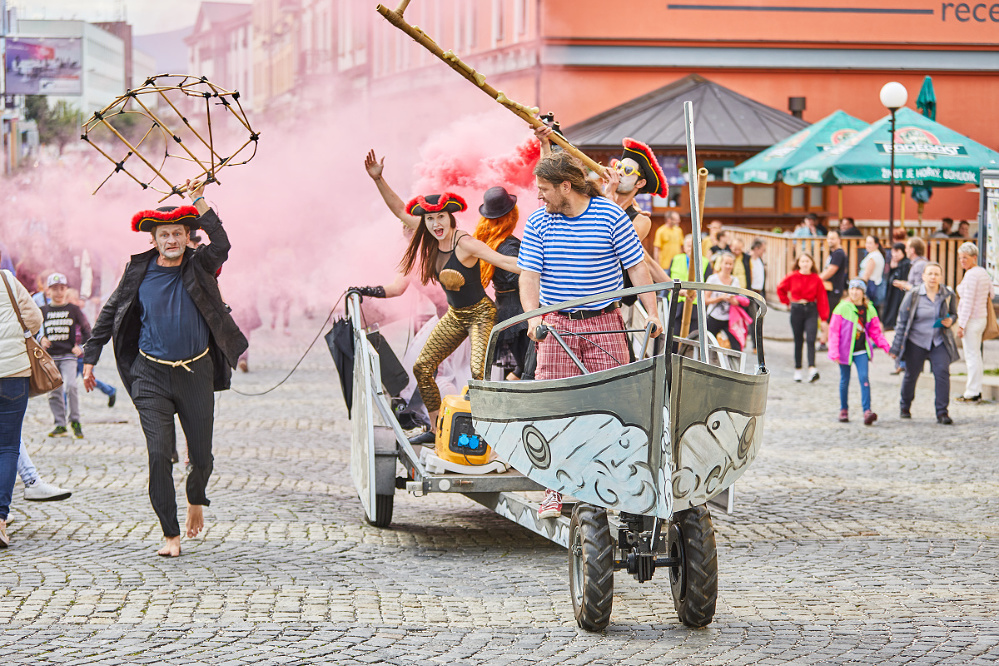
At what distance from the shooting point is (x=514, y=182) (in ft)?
30.5

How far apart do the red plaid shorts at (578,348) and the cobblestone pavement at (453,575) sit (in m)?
1.07

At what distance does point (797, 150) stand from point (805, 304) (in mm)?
8182

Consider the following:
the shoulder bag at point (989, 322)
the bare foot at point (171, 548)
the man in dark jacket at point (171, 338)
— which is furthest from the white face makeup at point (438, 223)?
the shoulder bag at point (989, 322)

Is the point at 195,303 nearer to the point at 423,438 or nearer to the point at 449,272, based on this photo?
the point at 449,272

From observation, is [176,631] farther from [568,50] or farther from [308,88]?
[568,50]

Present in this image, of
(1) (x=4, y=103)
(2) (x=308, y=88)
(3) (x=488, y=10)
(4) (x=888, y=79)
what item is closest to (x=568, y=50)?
(4) (x=888, y=79)

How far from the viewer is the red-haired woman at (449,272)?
24.8 feet

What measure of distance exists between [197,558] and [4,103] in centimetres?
2494

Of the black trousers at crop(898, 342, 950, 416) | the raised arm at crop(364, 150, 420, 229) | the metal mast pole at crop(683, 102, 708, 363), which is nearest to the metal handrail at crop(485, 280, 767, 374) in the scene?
the metal mast pole at crop(683, 102, 708, 363)

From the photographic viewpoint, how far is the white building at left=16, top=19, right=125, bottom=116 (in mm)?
21656

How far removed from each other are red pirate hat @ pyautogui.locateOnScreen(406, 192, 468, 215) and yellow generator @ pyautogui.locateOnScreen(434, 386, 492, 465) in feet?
3.68

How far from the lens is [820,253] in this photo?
77.4 ft

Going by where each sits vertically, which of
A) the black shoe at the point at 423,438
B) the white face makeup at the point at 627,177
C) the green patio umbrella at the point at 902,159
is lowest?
the black shoe at the point at 423,438

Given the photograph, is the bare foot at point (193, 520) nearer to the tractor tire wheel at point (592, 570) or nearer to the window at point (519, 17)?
the tractor tire wheel at point (592, 570)
